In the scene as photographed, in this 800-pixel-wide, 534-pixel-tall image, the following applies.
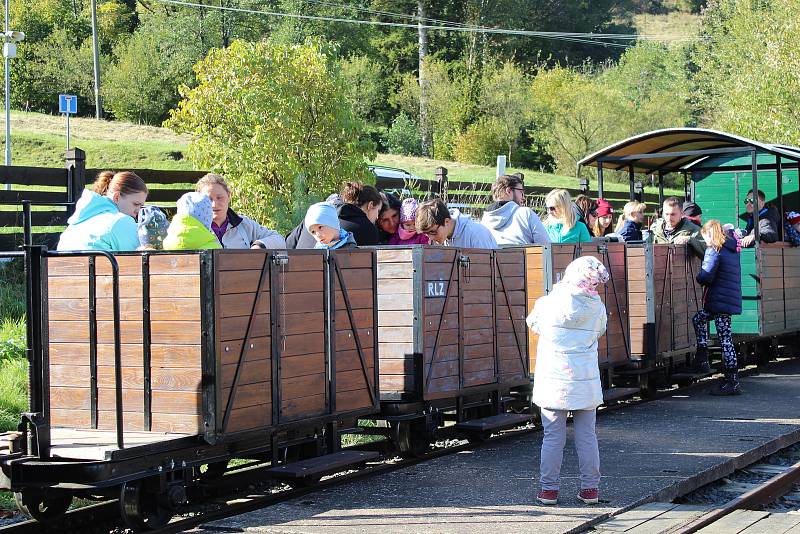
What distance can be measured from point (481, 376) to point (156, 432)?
394 cm

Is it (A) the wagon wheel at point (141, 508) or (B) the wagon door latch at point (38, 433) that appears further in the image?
(A) the wagon wheel at point (141, 508)

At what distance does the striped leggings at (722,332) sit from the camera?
13.5 m

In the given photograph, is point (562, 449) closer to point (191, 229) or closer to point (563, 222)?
point (191, 229)

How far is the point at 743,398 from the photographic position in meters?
13.2

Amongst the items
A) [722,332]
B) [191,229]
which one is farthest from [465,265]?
[722,332]

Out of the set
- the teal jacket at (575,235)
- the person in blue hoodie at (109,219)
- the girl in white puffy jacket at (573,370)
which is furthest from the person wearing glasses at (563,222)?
the person in blue hoodie at (109,219)

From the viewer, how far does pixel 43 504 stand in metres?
7.38

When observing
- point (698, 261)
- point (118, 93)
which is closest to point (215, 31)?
point (118, 93)

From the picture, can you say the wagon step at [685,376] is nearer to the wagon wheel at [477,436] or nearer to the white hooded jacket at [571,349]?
the wagon wheel at [477,436]

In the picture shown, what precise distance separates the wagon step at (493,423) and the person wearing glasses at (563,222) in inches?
98.7

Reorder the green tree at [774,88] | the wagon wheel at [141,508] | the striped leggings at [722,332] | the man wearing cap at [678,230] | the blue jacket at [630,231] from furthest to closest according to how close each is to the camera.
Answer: the green tree at [774,88] → the blue jacket at [630,231] → the man wearing cap at [678,230] → the striped leggings at [722,332] → the wagon wheel at [141,508]

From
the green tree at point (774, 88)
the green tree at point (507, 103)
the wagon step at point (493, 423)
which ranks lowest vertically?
the wagon step at point (493, 423)

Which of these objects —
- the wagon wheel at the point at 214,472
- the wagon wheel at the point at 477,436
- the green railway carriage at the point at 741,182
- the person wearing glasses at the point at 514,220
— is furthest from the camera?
the green railway carriage at the point at 741,182

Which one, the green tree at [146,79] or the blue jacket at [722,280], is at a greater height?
the green tree at [146,79]
